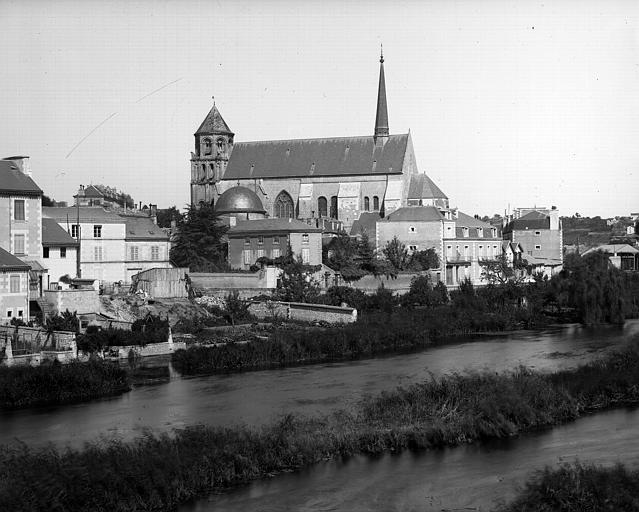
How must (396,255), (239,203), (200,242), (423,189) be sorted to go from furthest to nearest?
1. (423,189)
2. (239,203)
3. (396,255)
4. (200,242)

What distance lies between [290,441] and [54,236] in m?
22.1

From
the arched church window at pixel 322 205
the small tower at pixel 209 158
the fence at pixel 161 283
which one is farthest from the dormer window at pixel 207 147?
the fence at pixel 161 283

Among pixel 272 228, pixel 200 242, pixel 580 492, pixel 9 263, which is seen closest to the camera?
pixel 580 492

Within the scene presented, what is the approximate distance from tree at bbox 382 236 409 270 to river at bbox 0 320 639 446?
1620cm

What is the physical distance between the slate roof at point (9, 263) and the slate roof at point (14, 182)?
151 inches

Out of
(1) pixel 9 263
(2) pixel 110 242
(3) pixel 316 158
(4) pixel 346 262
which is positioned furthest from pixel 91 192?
(1) pixel 9 263

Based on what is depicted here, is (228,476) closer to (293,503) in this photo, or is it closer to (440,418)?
(293,503)

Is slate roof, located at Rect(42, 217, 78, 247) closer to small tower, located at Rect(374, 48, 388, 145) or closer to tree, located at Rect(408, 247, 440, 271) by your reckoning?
tree, located at Rect(408, 247, 440, 271)

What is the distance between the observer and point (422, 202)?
5975 centimetres

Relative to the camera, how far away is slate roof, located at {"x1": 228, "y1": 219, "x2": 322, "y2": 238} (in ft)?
157

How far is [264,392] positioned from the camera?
23375 millimetres

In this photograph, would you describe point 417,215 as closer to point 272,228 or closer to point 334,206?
point 272,228

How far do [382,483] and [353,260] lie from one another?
32.9 m

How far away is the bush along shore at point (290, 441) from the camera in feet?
46.8
